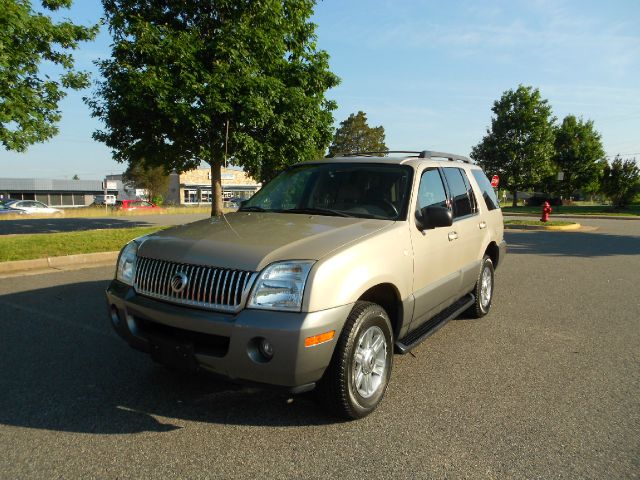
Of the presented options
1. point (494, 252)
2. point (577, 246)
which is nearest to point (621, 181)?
point (577, 246)

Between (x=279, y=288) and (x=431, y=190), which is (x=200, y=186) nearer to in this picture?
(x=431, y=190)

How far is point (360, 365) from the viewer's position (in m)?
3.00

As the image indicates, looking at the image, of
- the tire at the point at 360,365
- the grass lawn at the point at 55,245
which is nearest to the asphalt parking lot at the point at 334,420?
the tire at the point at 360,365

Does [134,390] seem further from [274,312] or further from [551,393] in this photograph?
[551,393]

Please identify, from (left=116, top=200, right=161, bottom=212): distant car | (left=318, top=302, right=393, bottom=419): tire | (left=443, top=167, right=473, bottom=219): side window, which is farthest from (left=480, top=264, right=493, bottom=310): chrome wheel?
(left=116, top=200, right=161, bottom=212): distant car

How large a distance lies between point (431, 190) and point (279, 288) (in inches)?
82.2

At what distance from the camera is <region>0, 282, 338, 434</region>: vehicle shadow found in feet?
9.74

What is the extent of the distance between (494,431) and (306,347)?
4.50 ft

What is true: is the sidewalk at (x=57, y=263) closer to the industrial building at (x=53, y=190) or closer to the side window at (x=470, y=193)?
the side window at (x=470, y=193)

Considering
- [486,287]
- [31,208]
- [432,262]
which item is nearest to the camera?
[432,262]

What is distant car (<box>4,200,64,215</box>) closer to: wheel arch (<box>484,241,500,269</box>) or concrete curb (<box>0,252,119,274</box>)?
concrete curb (<box>0,252,119,274</box>)

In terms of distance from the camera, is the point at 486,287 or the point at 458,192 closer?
the point at 458,192

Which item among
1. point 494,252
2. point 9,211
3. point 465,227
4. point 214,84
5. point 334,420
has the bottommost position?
point 334,420

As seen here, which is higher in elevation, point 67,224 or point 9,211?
point 9,211
